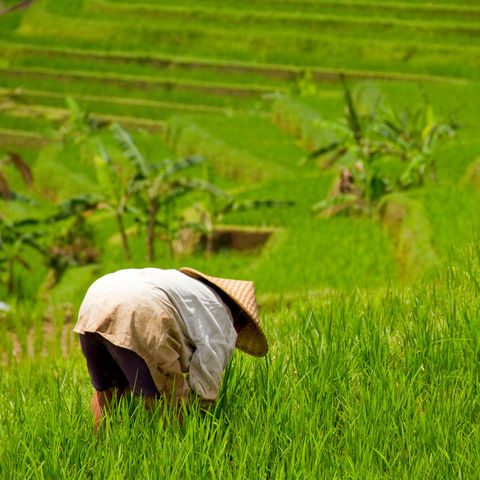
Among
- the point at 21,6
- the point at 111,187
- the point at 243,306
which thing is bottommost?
the point at 111,187

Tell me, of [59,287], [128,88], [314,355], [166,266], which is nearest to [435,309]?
[314,355]

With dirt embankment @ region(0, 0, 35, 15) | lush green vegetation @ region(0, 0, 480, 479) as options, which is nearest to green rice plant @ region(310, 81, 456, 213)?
lush green vegetation @ region(0, 0, 480, 479)

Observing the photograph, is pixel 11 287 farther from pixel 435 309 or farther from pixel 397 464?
pixel 397 464

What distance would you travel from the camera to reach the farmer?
1532 mm

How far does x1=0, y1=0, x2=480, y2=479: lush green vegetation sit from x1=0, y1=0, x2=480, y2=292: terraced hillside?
0.06 m

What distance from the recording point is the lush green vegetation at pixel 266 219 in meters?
1.53

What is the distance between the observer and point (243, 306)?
168 centimetres

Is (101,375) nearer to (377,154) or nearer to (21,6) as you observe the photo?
(21,6)

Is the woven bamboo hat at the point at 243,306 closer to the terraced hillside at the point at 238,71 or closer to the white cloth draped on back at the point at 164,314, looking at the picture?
the white cloth draped on back at the point at 164,314

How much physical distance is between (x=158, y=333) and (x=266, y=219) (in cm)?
575

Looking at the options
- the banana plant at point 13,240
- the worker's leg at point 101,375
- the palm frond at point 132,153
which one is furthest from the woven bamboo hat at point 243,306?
the banana plant at point 13,240

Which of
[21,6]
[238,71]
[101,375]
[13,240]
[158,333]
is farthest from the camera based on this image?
[238,71]

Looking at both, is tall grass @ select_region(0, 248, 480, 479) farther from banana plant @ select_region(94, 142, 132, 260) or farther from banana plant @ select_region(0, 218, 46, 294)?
banana plant @ select_region(0, 218, 46, 294)

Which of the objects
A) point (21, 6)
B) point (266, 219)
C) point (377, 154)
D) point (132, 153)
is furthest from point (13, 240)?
point (21, 6)
